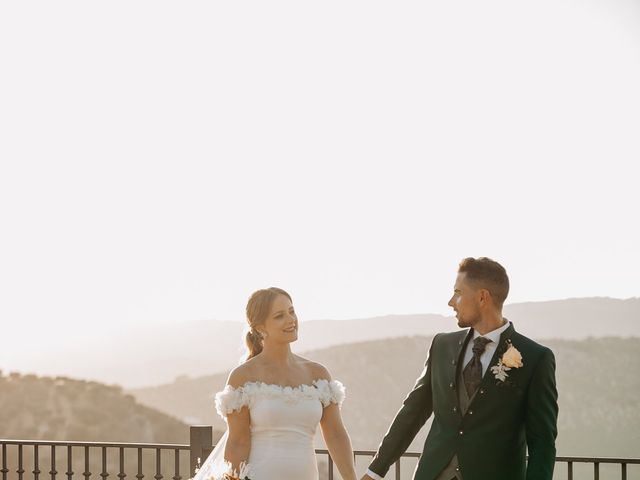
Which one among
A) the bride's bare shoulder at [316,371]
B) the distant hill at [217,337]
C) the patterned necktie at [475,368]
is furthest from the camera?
the distant hill at [217,337]

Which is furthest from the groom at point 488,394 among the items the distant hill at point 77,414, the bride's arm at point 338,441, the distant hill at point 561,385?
the distant hill at point 77,414

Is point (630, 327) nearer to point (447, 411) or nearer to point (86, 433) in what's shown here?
point (86, 433)

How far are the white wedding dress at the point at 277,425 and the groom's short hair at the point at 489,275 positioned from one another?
62.1 inches

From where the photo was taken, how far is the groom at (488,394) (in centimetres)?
449

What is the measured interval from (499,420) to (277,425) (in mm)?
1590

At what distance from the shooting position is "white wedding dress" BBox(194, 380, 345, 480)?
5.67 meters

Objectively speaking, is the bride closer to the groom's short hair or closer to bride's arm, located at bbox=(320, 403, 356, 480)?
bride's arm, located at bbox=(320, 403, 356, 480)

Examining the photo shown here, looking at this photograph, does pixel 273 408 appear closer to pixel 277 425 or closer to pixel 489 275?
pixel 277 425

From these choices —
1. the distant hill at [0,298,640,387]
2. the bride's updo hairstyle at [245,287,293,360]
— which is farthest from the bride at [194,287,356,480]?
the distant hill at [0,298,640,387]

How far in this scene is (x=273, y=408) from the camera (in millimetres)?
5711

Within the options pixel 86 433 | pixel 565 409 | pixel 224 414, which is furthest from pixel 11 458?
pixel 224 414

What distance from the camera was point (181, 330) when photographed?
56344mm

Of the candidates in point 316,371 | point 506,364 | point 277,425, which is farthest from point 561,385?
point 506,364

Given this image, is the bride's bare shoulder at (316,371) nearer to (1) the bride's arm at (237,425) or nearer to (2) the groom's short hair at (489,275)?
(1) the bride's arm at (237,425)
